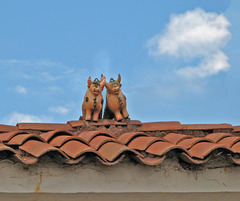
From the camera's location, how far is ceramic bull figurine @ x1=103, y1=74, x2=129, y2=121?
19.3 feet

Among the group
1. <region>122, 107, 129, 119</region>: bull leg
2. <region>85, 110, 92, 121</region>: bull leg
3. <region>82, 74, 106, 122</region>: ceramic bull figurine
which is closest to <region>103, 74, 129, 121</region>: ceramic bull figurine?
<region>122, 107, 129, 119</region>: bull leg

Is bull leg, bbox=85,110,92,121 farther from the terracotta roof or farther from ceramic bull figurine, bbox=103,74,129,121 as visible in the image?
ceramic bull figurine, bbox=103,74,129,121

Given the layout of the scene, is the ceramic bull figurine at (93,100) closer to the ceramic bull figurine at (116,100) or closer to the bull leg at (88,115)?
the bull leg at (88,115)

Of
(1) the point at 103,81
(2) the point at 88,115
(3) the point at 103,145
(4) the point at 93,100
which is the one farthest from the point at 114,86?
(3) the point at 103,145

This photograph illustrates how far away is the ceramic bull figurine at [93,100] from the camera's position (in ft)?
18.9

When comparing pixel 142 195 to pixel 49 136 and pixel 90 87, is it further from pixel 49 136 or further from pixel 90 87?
pixel 90 87

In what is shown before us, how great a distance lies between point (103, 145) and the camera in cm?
461

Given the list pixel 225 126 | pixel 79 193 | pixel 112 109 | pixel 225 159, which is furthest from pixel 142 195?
pixel 225 126

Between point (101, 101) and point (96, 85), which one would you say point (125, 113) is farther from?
point (96, 85)

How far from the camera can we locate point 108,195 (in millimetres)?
4453

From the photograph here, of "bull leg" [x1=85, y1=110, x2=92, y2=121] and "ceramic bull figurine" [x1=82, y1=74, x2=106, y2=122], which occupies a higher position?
"ceramic bull figurine" [x1=82, y1=74, x2=106, y2=122]

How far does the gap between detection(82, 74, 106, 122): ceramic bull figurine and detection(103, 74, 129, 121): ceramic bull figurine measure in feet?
0.39

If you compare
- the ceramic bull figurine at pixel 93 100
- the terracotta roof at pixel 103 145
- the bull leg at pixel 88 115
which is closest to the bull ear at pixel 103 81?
the ceramic bull figurine at pixel 93 100

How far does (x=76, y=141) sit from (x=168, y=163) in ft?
3.54
